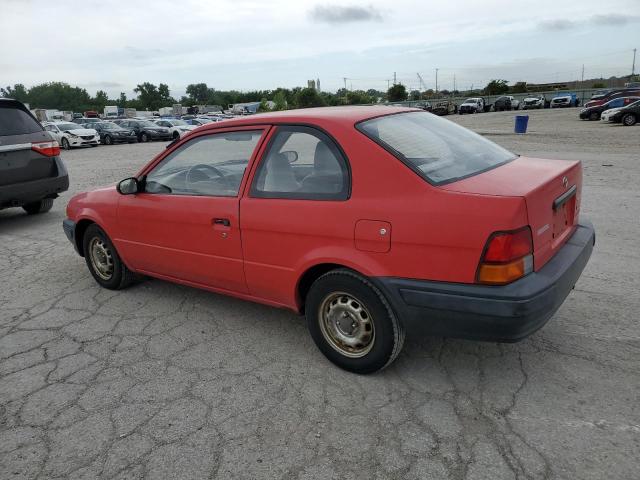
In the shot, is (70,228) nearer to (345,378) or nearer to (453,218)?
(345,378)

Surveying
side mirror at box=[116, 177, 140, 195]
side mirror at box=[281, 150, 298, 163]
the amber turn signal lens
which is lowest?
the amber turn signal lens

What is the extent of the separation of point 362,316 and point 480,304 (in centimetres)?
72

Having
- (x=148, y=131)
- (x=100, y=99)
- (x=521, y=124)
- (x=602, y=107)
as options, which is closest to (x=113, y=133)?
(x=148, y=131)

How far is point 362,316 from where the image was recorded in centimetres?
292

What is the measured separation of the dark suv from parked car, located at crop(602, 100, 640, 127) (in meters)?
25.3

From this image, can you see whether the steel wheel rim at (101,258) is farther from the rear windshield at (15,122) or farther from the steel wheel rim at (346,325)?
the rear windshield at (15,122)

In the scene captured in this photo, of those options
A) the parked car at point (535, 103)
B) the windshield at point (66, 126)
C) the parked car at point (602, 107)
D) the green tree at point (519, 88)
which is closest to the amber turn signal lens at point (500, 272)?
the windshield at point (66, 126)

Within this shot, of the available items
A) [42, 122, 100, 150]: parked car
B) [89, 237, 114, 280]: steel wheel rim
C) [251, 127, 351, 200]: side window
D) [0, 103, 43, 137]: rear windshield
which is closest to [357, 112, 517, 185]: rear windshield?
[251, 127, 351, 200]: side window

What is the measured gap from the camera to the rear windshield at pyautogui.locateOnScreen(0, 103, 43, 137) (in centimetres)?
693

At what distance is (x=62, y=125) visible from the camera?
2728 centimetres

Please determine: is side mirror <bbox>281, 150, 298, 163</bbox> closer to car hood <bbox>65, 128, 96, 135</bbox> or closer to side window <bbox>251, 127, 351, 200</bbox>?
side window <bbox>251, 127, 351, 200</bbox>

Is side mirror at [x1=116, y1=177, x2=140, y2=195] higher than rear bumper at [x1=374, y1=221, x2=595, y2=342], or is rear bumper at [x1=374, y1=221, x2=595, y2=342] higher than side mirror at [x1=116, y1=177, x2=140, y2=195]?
side mirror at [x1=116, y1=177, x2=140, y2=195]

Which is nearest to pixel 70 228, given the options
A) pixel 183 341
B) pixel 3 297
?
pixel 3 297

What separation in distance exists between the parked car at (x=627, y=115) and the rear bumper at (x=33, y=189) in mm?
25142
